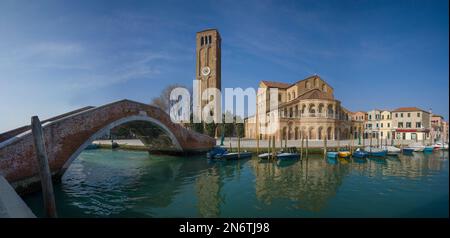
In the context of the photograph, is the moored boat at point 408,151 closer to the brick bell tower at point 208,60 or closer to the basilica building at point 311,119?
the basilica building at point 311,119

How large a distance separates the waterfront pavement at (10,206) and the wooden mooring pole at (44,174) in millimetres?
404

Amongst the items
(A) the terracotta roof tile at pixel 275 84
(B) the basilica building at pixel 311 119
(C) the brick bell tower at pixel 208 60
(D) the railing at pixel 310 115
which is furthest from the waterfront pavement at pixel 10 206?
(A) the terracotta roof tile at pixel 275 84

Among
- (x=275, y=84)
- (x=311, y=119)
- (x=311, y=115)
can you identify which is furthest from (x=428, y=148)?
(x=275, y=84)

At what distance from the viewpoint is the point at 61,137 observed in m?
8.95

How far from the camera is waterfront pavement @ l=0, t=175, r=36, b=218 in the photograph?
357 centimetres

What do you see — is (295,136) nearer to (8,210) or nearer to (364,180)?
(364,180)

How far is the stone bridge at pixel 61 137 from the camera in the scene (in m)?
6.97

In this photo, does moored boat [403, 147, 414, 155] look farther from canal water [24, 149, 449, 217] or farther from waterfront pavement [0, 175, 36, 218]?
waterfront pavement [0, 175, 36, 218]

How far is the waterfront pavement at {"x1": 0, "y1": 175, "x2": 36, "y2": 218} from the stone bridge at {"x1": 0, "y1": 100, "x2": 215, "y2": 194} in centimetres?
270

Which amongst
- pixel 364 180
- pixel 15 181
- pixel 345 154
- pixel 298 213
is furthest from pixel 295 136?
pixel 15 181
